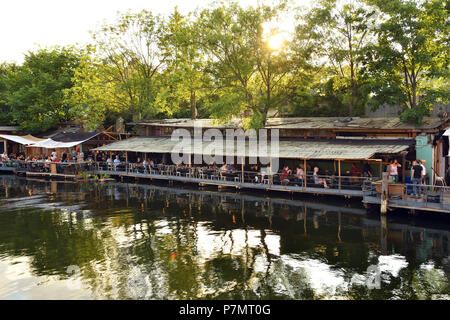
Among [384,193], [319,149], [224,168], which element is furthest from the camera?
[224,168]

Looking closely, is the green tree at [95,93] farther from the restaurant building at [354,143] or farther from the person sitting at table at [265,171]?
the person sitting at table at [265,171]

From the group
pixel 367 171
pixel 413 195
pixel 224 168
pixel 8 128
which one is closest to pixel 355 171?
pixel 367 171

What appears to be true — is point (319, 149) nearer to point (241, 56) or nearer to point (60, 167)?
point (241, 56)

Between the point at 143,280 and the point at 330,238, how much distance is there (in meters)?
9.25

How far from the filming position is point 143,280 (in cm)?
1322

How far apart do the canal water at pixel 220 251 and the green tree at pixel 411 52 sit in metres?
9.24

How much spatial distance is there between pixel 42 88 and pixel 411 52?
46.6 metres

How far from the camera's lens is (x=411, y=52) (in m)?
25.9

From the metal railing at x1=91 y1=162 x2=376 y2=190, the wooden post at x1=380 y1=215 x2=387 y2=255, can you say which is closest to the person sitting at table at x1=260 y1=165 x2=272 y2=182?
the metal railing at x1=91 y1=162 x2=376 y2=190

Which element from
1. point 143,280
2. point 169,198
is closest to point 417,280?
point 143,280

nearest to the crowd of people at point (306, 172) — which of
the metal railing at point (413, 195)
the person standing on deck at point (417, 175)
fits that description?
the person standing on deck at point (417, 175)

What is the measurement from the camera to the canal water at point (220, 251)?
41.2 feet

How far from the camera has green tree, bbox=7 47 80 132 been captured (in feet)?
170

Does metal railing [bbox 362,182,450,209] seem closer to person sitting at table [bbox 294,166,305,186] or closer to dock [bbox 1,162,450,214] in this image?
dock [bbox 1,162,450,214]
